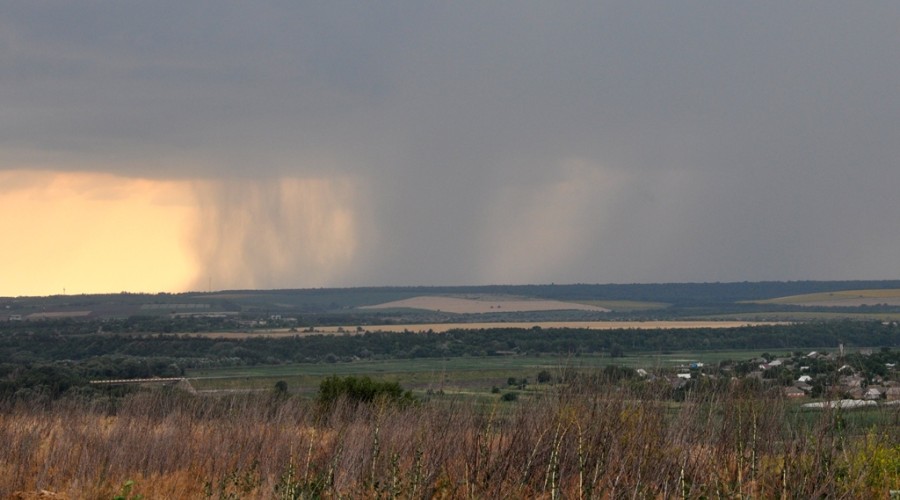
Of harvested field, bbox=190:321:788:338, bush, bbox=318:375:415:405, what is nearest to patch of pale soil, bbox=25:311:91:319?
Result: harvested field, bbox=190:321:788:338

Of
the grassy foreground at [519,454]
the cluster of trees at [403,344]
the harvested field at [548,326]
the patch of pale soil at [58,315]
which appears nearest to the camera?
the grassy foreground at [519,454]

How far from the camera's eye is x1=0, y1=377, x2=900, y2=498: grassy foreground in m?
15.7

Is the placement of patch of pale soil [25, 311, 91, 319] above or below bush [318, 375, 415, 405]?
above

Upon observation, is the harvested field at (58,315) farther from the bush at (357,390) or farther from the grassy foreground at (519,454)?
the grassy foreground at (519,454)

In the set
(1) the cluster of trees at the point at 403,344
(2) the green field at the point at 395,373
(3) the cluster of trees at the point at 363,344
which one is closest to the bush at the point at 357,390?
(2) the green field at the point at 395,373

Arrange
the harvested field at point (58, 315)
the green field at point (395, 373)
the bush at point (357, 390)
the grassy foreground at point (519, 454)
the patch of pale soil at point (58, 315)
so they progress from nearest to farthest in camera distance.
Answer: the grassy foreground at point (519, 454) → the bush at point (357, 390) → the green field at point (395, 373) → the harvested field at point (58, 315) → the patch of pale soil at point (58, 315)

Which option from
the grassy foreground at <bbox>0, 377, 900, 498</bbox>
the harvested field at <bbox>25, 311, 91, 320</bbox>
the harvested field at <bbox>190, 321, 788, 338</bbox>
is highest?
the harvested field at <bbox>25, 311, 91, 320</bbox>

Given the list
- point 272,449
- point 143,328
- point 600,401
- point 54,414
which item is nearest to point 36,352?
point 143,328

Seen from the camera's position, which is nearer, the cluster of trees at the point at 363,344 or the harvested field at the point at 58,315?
the cluster of trees at the point at 363,344

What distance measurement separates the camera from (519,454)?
1822 cm

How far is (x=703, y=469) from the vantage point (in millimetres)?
16953

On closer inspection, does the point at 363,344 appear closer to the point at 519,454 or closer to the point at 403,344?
the point at 403,344

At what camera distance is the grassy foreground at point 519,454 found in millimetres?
15711

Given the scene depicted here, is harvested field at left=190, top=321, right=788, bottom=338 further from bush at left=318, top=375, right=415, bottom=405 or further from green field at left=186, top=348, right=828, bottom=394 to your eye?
bush at left=318, top=375, right=415, bottom=405
